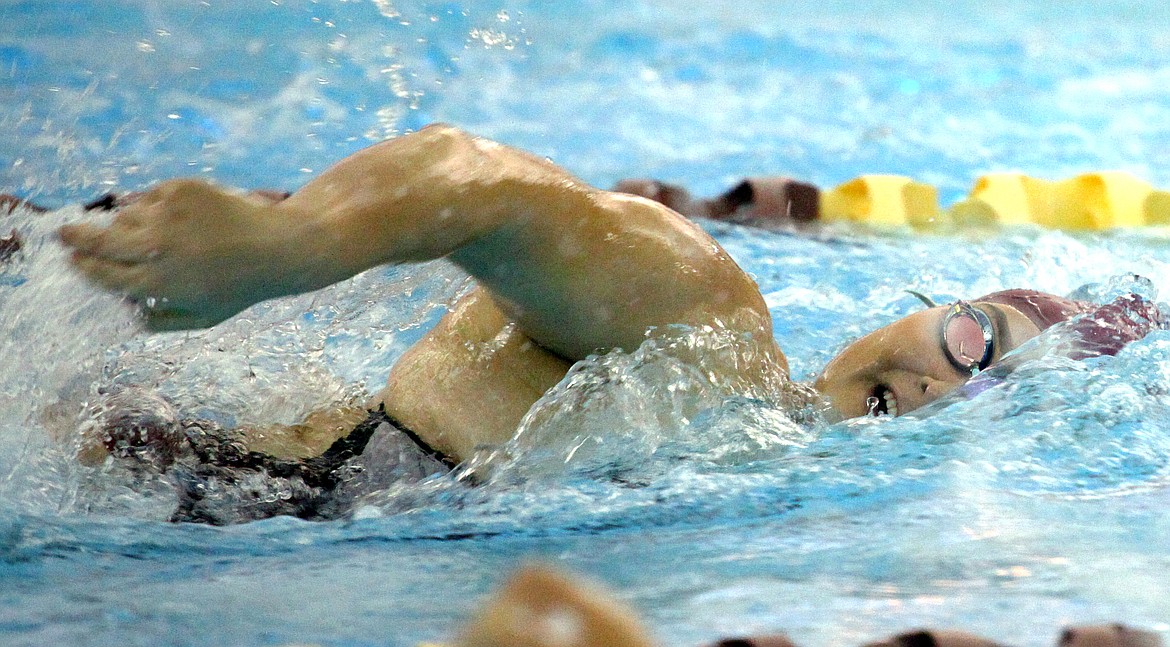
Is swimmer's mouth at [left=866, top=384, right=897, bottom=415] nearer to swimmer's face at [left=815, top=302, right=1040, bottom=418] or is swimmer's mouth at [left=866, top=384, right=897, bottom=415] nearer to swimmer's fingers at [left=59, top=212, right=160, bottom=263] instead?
swimmer's face at [left=815, top=302, right=1040, bottom=418]

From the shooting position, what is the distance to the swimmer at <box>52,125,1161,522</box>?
3.76 ft

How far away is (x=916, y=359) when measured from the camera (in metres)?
1.77

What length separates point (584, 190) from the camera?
1.41 metres

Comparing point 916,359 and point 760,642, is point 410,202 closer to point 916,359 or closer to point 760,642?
point 760,642

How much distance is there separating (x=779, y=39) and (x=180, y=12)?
2.96 metres

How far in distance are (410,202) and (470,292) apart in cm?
49

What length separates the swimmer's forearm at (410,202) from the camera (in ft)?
3.92

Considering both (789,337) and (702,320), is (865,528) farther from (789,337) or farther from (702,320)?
(789,337)

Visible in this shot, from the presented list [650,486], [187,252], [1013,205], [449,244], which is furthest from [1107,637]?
[1013,205]

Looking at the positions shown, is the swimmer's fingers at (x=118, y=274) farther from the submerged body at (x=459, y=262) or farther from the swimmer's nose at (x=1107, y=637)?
the swimmer's nose at (x=1107, y=637)

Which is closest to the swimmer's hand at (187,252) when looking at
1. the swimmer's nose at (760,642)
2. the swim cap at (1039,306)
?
the swimmer's nose at (760,642)

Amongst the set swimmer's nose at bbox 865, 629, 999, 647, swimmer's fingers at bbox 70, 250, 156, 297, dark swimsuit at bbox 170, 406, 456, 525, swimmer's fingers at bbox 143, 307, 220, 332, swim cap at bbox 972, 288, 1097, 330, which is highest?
swimmer's fingers at bbox 70, 250, 156, 297

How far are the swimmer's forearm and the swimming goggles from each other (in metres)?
0.74

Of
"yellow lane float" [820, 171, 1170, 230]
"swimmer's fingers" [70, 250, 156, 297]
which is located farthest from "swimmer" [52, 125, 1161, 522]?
"yellow lane float" [820, 171, 1170, 230]
